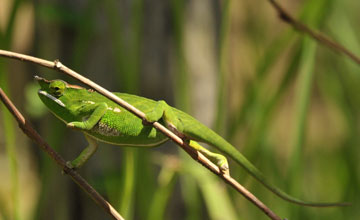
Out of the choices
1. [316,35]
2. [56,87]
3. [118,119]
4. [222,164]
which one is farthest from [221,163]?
[316,35]

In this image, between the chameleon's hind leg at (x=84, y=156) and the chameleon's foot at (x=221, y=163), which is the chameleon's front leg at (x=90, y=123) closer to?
the chameleon's hind leg at (x=84, y=156)

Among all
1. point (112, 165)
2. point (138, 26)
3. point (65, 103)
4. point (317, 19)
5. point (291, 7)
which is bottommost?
point (112, 165)

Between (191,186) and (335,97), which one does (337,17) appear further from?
(191,186)

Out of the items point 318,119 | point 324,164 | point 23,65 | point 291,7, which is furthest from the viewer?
point 318,119

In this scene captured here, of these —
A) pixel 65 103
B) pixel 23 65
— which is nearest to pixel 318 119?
pixel 23 65

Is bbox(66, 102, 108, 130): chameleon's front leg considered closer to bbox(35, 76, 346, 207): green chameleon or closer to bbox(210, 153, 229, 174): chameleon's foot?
bbox(35, 76, 346, 207): green chameleon

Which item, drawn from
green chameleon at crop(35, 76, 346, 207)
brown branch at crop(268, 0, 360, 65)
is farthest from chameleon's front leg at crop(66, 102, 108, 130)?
brown branch at crop(268, 0, 360, 65)

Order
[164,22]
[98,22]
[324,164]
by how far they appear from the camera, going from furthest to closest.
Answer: [324,164]
[98,22]
[164,22]
